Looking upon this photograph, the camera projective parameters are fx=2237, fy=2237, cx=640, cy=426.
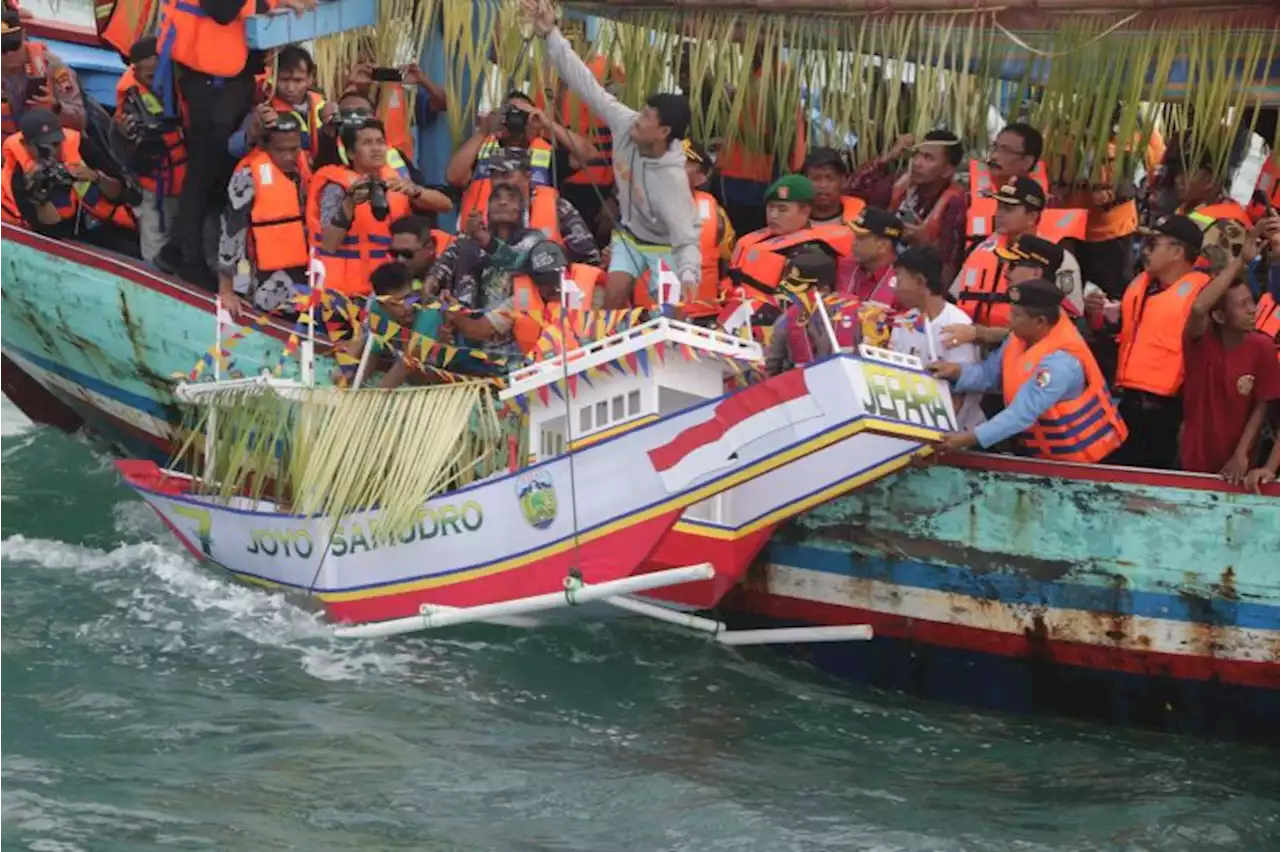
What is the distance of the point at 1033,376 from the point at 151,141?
5023 millimetres

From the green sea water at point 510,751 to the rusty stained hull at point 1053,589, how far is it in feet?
0.48

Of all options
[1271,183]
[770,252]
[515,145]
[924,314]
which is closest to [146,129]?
[515,145]

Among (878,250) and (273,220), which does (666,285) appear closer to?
(878,250)

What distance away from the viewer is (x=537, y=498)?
9031 millimetres

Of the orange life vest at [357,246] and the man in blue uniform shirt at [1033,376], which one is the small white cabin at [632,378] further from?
the orange life vest at [357,246]

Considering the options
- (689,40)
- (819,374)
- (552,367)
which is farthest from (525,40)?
(819,374)

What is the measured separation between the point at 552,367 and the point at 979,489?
178 centimetres

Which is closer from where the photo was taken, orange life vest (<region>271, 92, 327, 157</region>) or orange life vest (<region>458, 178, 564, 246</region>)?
orange life vest (<region>458, 178, 564, 246</region>)

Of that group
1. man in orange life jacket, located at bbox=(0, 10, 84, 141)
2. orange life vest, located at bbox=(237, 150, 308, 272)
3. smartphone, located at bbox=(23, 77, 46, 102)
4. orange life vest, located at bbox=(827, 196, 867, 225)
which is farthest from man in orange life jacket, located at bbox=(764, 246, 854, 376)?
smartphone, located at bbox=(23, 77, 46, 102)

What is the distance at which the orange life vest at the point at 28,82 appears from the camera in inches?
505

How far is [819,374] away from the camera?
8367mm

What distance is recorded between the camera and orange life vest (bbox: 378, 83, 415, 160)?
38.9 ft

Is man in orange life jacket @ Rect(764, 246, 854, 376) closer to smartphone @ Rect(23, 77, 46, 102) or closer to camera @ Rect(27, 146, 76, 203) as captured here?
camera @ Rect(27, 146, 76, 203)

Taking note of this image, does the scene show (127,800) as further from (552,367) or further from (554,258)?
(554,258)
